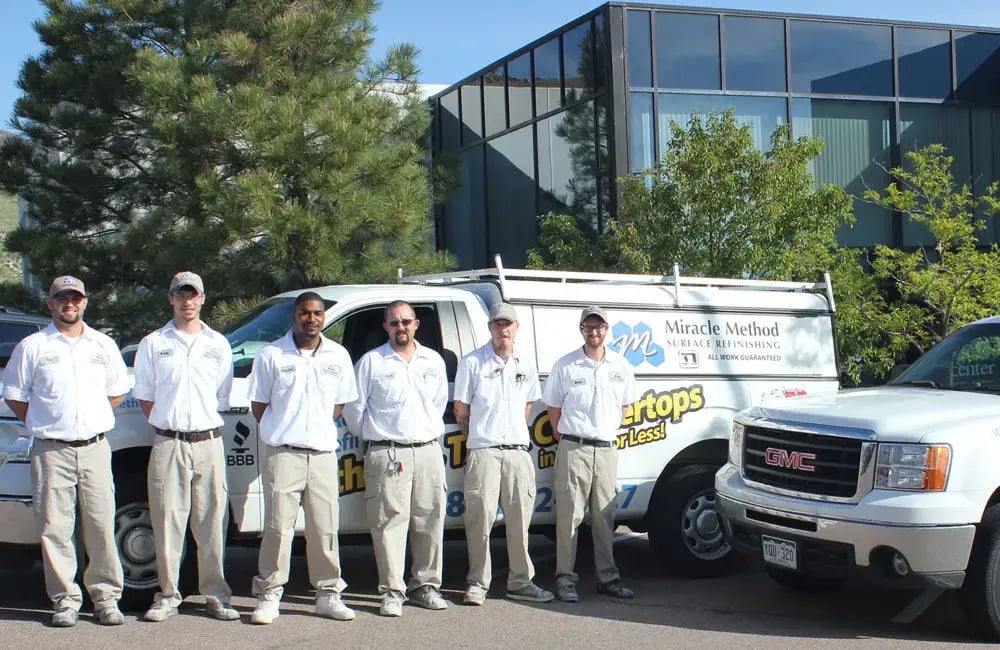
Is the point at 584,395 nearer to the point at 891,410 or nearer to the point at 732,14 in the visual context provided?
the point at 891,410

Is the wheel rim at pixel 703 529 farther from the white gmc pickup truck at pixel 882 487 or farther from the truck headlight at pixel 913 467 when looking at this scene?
the truck headlight at pixel 913 467

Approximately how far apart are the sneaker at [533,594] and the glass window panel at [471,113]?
14382mm

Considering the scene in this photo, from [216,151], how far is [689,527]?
25.8ft

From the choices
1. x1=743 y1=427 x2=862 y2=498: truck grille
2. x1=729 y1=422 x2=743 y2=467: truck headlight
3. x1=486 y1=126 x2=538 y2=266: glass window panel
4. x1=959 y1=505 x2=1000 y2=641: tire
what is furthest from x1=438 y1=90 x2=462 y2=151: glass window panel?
x1=959 y1=505 x2=1000 y2=641: tire

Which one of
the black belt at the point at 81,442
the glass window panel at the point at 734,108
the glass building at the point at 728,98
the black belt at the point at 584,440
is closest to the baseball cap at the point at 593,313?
the black belt at the point at 584,440

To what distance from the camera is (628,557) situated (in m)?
8.81

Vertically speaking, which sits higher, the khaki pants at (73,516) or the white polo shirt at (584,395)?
the white polo shirt at (584,395)

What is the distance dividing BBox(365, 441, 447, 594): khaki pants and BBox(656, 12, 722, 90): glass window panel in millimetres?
11139

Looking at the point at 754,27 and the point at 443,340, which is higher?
the point at 754,27

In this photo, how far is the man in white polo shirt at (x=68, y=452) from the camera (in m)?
6.12

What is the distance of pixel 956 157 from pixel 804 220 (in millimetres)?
9280

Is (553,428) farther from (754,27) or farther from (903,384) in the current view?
(754,27)

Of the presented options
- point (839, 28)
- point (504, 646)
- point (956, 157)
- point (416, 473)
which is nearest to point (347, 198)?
point (416, 473)

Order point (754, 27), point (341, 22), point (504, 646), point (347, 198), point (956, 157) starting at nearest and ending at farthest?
1. point (504, 646)
2. point (347, 198)
3. point (341, 22)
4. point (754, 27)
5. point (956, 157)
